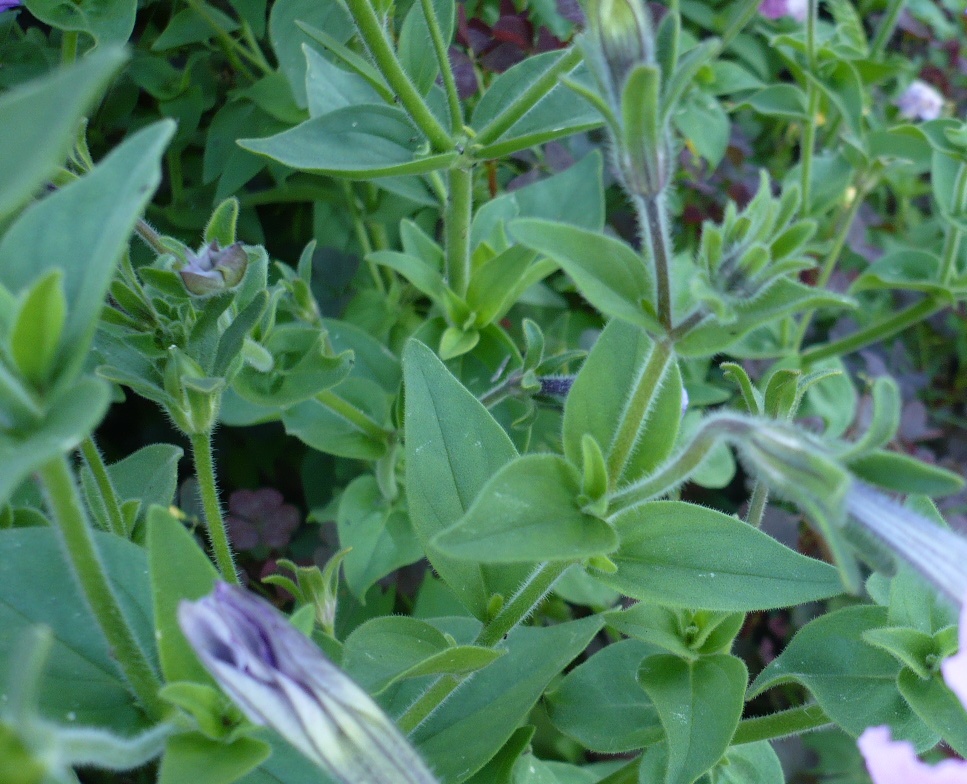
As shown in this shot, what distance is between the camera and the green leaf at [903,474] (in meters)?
0.45

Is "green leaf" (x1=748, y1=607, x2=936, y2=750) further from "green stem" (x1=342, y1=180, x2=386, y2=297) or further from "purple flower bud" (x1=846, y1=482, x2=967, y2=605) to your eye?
"green stem" (x1=342, y1=180, x2=386, y2=297)


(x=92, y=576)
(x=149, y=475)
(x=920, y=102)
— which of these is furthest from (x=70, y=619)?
(x=920, y=102)

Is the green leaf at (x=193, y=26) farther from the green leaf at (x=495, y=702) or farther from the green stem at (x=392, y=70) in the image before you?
the green leaf at (x=495, y=702)

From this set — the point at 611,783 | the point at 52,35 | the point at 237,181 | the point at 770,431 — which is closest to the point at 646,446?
the point at 770,431

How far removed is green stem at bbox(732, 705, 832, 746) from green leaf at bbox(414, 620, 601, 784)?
0.60ft

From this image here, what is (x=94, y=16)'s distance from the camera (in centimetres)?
93

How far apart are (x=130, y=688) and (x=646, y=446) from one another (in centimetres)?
42

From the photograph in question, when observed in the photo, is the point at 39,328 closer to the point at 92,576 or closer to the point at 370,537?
the point at 92,576

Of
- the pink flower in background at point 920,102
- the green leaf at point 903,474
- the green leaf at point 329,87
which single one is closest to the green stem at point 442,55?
the green leaf at point 329,87

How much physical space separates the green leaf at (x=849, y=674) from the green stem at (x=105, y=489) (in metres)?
0.57

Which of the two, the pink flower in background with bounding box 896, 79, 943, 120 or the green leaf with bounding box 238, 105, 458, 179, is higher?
the green leaf with bounding box 238, 105, 458, 179

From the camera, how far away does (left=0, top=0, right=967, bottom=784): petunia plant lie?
45 cm

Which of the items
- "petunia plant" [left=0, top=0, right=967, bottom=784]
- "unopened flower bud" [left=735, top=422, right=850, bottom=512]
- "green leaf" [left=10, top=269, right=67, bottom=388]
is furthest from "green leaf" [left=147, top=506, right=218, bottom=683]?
"unopened flower bud" [left=735, top=422, right=850, bottom=512]

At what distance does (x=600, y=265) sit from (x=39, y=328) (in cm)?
34
